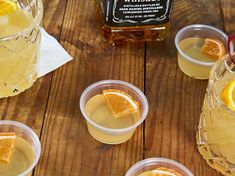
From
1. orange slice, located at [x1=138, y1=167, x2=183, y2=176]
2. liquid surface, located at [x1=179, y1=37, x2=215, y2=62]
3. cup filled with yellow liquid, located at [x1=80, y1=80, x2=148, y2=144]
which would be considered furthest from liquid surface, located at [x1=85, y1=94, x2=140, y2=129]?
liquid surface, located at [x1=179, y1=37, x2=215, y2=62]

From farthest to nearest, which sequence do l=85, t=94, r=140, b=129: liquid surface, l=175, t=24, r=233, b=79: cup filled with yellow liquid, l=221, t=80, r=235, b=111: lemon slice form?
l=175, t=24, r=233, b=79: cup filled with yellow liquid
l=85, t=94, r=140, b=129: liquid surface
l=221, t=80, r=235, b=111: lemon slice

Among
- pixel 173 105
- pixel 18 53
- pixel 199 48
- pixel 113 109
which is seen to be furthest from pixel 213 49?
pixel 18 53

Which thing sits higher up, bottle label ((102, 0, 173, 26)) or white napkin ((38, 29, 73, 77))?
bottle label ((102, 0, 173, 26))

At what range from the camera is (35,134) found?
862 mm

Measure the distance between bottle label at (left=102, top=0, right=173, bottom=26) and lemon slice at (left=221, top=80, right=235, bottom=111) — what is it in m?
0.26

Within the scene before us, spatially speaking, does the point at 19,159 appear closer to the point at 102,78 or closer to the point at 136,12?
the point at 102,78

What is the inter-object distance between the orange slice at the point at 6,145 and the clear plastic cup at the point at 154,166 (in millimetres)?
187

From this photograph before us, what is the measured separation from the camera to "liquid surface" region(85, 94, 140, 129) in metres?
0.90

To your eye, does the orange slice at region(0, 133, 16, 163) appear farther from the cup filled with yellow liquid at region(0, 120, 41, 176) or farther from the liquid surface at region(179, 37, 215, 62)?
the liquid surface at region(179, 37, 215, 62)

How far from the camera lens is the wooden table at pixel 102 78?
2.85 feet

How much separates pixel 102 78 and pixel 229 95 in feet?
0.90

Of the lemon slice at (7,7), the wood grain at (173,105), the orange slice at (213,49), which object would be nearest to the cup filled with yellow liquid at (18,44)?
the lemon slice at (7,7)

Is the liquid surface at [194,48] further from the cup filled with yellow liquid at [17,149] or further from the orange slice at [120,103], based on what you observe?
the cup filled with yellow liquid at [17,149]

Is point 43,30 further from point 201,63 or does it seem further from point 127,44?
point 201,63
